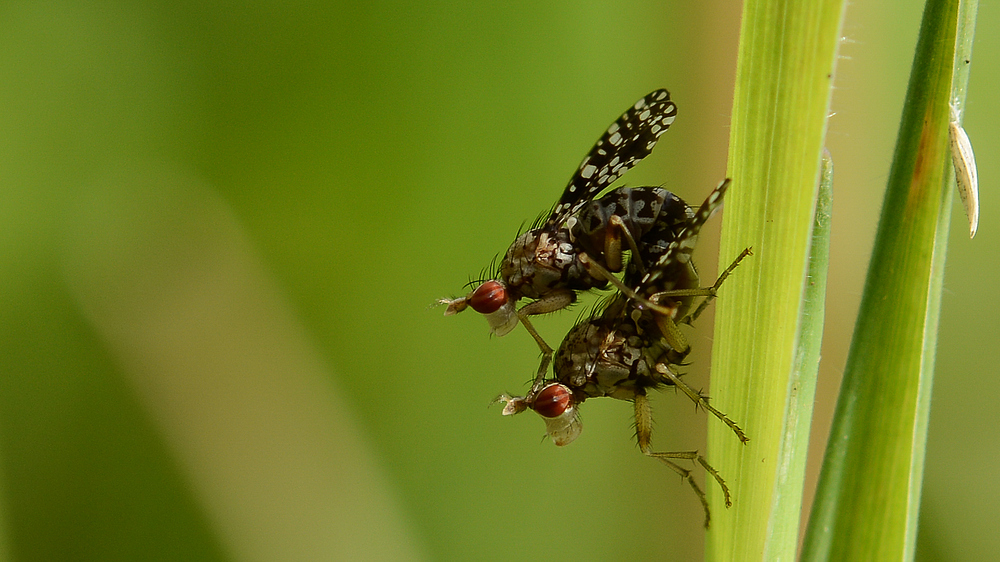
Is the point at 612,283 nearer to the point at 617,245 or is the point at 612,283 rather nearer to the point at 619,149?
the point at 617,245

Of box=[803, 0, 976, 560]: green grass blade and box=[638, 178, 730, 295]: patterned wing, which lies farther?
box=[638, 178, 730, 295]: patterned wing

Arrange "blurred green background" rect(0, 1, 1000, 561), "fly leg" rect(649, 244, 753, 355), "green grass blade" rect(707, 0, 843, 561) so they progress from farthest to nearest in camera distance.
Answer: "blurred green background" rect(0, 1, 1000, 561) → "fly leg" rect(649, 244, 753, 355) → "green grass blade" rect(707, 0, 843, 561)

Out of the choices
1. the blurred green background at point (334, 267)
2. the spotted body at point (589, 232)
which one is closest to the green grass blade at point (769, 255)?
the spotted body at point (589, 232)

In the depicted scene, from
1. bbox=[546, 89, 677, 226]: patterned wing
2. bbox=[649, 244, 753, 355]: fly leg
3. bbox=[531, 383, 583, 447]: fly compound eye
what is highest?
bbox=[546, 89, 677, 226]: patterned wing

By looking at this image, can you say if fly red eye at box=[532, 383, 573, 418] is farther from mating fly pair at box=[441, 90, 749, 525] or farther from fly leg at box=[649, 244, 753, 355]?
fly leg at box=[649, 244, 753, 355]

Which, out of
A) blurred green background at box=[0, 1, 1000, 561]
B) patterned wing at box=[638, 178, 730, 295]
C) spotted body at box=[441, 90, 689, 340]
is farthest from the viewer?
blurred green background at box=[0, 1, 1000, 561]

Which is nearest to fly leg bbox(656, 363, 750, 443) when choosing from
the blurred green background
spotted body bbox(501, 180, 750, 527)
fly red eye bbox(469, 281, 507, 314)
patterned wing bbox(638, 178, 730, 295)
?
spotted body bbox(501, 180, 750, 527)

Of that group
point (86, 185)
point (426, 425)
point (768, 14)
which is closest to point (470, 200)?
point (426, 425)

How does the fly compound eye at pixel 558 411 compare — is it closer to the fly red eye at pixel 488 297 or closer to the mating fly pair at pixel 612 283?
the mating fly pair at pixel 612 283

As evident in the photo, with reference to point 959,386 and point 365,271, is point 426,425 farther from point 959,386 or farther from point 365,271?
point 959,386
